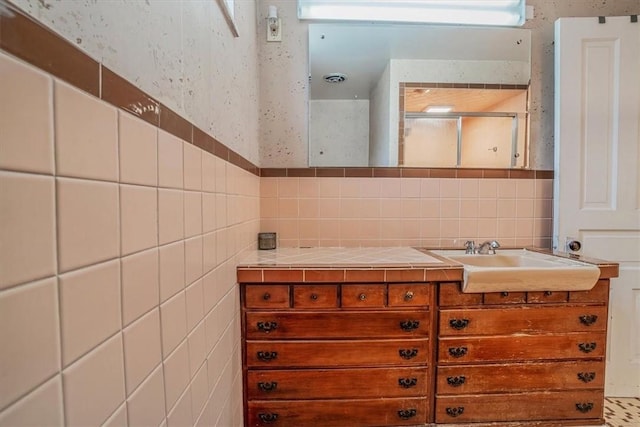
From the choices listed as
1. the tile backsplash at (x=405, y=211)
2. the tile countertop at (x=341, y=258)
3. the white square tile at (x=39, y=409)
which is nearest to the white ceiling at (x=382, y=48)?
the tile backsplash at (x=405, y=211)

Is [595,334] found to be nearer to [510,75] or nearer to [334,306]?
[334,306]

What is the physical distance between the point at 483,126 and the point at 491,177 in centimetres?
33

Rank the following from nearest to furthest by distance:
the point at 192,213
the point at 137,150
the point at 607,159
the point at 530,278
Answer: the point at 137,150 → the point at 192,213 → the point at 530,278 → the point at 607,159

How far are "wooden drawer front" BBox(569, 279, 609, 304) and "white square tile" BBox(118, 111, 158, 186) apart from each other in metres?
1.75

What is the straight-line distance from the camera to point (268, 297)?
126 centimetres

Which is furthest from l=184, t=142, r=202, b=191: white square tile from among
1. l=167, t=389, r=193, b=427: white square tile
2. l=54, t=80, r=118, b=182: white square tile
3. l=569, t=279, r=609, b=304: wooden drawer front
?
l=569, t=279, r=609, b=304: wooden drawer front

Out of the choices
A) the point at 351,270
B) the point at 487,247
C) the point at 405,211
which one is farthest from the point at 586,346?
the point at 351,270

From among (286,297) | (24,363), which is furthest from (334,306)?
(24,363)

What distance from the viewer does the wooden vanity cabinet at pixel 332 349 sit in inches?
49.5

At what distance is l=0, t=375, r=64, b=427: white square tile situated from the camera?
31 cm

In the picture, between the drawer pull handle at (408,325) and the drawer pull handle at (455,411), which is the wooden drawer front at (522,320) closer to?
the drawer pull handle at (408,325)

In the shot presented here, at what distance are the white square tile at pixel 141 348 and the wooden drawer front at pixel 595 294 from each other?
167 centimetres

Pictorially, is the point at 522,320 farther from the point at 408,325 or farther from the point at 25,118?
the point at 25,118

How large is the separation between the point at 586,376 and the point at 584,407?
0.15 meters
